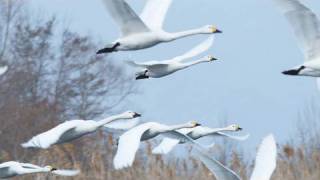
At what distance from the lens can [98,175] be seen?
18.2 meters

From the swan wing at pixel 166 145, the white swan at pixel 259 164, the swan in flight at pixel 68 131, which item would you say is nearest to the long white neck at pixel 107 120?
the swan in flight at pixel 68 131

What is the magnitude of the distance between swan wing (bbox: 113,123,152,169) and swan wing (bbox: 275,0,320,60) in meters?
2.10

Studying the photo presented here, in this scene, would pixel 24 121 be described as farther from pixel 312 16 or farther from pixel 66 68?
pixel 312 16

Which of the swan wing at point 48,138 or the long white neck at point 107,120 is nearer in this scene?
the swan wing at point 48,138


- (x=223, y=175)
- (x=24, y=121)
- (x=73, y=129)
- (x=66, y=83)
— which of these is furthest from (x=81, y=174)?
(x=66, y=83)

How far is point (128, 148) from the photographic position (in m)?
15.3

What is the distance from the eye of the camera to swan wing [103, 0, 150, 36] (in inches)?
650

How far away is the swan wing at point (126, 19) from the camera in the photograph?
54.2 feet

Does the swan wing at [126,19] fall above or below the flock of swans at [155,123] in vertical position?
above

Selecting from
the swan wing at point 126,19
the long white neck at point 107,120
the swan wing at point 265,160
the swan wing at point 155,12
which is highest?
the swan wing at point 126,19

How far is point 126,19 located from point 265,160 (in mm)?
3345

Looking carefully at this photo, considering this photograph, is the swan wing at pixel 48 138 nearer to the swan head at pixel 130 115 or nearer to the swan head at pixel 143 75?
the swan head at pixel 130 115

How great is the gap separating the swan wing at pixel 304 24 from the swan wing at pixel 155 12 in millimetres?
2171

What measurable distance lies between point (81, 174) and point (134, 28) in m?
2.43
